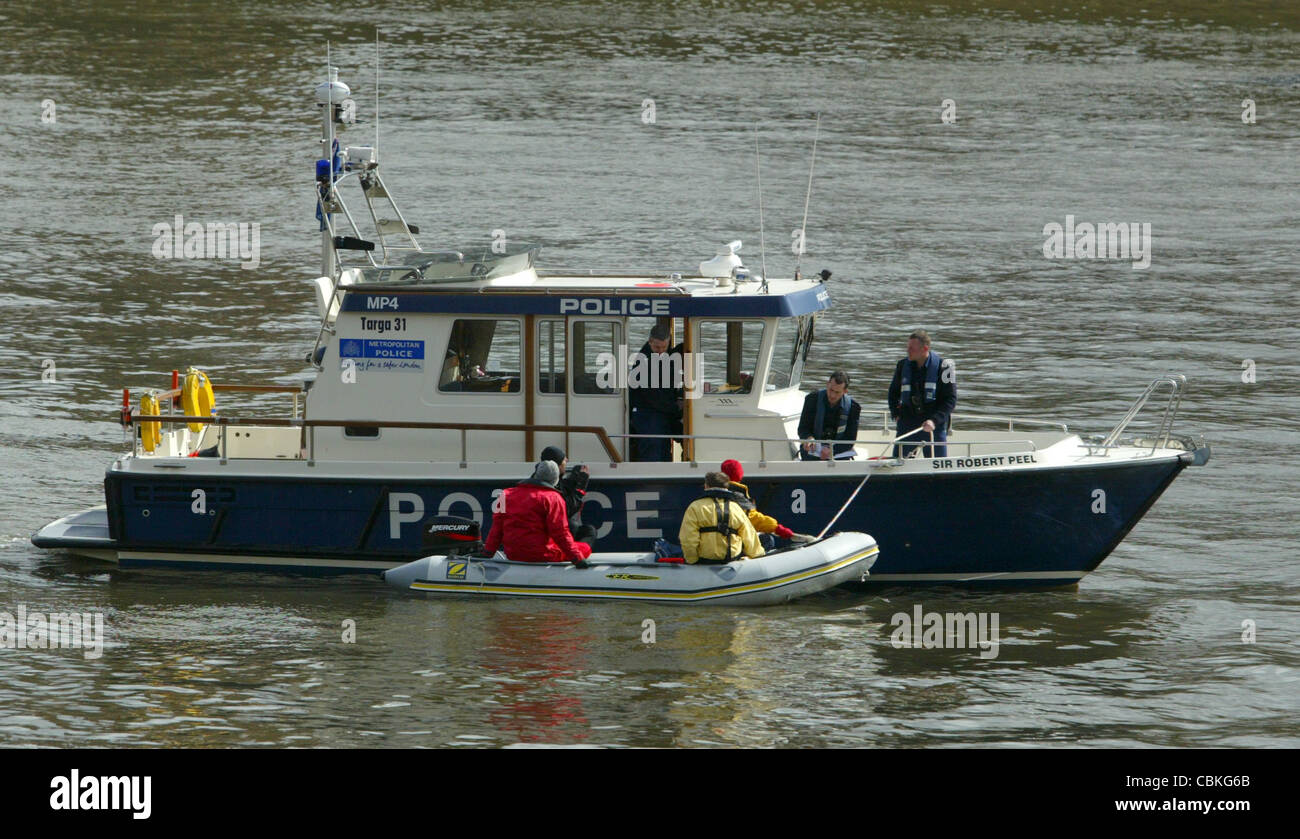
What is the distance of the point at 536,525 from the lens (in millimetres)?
13516

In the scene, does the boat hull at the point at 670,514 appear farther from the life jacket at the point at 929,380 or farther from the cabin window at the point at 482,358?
the cabin window at the point at 482,358

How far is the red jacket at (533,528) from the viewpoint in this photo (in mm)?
13430

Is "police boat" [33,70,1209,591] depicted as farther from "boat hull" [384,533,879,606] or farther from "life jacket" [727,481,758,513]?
"life jacket" [727,481,758,513]

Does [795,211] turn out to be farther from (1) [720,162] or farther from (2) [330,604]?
(2) [330,604]

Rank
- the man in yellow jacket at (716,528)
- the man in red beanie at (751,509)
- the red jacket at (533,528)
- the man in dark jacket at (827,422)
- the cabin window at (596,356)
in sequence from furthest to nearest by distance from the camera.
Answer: the cabin window at (596,356) < the man in dark jacket at (827,422) < the red jacket at (533,528) < the man in red beanie at (751,509) < the man in yellow jacket at (716,528)

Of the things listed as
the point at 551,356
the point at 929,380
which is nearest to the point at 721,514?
the point at 551,356

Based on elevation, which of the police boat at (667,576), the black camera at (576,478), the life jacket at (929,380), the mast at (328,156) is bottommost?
the police boat at (667,576)

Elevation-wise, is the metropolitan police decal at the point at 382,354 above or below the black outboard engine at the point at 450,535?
above

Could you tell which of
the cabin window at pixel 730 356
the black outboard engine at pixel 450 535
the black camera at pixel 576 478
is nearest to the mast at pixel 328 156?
the black outboard engine at pixel 450 535

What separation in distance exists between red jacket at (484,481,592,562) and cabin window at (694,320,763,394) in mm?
1696

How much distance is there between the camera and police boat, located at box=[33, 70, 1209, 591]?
13.8m

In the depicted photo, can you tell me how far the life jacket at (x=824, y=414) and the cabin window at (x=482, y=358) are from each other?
2586 millimetres

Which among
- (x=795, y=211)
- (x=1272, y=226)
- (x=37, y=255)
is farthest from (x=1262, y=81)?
(x=37, y=255)
